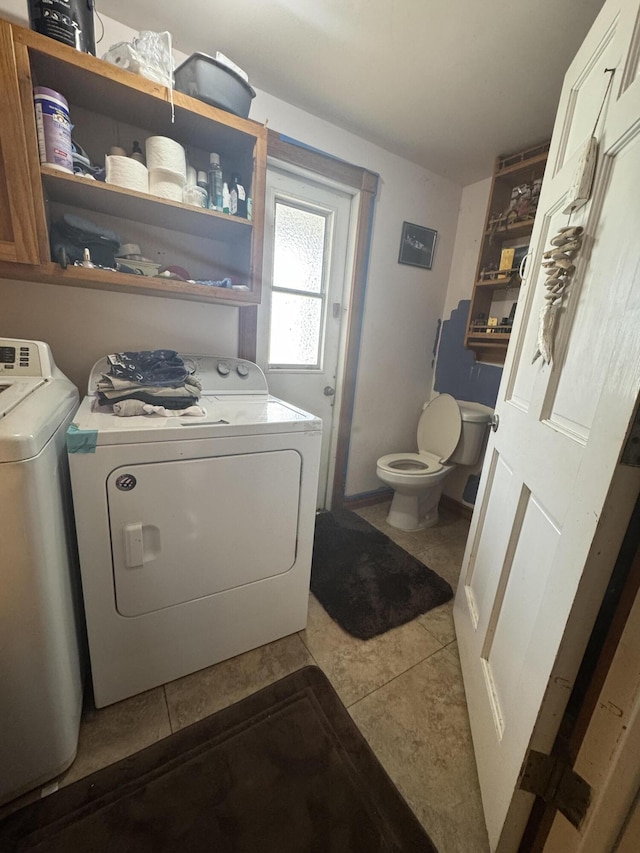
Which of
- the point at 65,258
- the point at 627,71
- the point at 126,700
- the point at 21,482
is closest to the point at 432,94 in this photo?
the point at 627,71

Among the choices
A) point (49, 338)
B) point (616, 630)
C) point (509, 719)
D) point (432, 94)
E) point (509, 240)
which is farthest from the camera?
point (509, 240)

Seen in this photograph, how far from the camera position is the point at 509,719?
815mm

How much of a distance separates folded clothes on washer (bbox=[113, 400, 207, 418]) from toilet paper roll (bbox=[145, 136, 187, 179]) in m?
0.89

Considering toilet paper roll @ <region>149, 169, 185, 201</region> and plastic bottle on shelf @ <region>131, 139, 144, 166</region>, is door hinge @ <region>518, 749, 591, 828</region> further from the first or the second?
plastic bottle on shelf @ <region>131, 139, 144, 166</region>

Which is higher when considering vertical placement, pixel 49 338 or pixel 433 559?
pixel 49 338

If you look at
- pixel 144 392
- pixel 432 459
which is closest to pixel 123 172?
pixel 144 392

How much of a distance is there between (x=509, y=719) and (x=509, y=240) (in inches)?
96.2

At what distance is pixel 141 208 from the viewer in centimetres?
132

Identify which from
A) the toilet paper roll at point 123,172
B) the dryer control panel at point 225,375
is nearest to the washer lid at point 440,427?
the dryer control panel at point 225,375

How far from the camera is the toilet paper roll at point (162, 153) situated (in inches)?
47.8

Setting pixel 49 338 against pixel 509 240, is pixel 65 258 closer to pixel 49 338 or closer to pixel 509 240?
pixel 49 338

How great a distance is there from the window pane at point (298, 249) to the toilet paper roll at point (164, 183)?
719mm

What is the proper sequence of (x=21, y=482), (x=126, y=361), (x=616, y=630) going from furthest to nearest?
(x=126, y=361) < (x=21, y=482) < (x=616, y=630)

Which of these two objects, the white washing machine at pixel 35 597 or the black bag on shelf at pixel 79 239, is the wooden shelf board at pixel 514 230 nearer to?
the black bag on shelf at pixel 79 239
